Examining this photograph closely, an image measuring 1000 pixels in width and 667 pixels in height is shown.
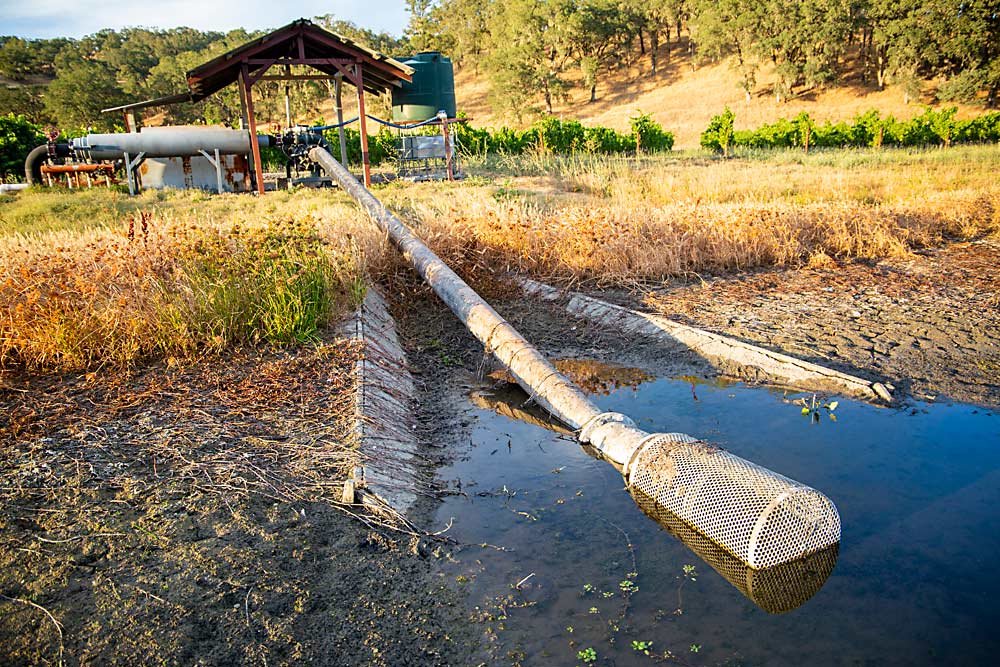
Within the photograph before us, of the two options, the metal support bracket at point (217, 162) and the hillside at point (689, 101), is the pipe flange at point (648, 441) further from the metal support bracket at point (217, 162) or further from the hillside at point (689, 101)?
the hillside at point (689, 101)

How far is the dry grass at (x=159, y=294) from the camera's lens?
16.1ft

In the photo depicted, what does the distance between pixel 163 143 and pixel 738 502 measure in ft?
52.2

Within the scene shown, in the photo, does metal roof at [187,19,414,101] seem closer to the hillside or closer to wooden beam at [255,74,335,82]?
wooden beam at [255,74,335,82]

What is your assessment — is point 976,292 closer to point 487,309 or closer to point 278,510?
point 487,309

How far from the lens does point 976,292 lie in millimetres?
7098

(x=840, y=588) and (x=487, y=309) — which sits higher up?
(x=487, y=309)

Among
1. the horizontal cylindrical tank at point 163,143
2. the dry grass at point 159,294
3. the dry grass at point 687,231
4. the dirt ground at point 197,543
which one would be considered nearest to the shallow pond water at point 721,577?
the dirt ground at point 197,543

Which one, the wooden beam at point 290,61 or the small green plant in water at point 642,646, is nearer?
the small green plant in water at point 642,646

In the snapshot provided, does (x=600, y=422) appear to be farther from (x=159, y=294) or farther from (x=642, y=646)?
(x=159, y=294)

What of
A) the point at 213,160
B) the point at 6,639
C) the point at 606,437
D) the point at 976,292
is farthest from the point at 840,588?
the point at 213,160

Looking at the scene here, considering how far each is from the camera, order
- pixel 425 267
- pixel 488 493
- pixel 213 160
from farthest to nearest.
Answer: pixel 213 160 < pixel 425 267 < pixel 488 493

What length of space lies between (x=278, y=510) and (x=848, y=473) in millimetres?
3411

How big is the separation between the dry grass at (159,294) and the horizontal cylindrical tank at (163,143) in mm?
9947

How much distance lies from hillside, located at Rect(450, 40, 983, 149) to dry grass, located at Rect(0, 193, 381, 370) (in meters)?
30.9
